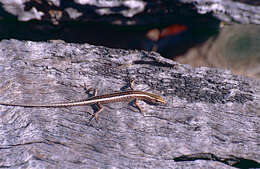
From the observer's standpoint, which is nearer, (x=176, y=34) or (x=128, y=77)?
(x=128, y=77)

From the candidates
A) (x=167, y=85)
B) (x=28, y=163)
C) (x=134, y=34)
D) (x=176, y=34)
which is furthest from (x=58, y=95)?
(x=176, y=34)

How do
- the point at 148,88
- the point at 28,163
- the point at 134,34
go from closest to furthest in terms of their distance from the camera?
the point at 28,163 → the point at 148,88 → the point at 134,34

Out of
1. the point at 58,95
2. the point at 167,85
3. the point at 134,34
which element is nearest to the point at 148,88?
the point at 167,85

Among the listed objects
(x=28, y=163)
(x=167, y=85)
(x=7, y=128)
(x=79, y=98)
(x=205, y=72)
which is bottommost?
(x=28, y=163)

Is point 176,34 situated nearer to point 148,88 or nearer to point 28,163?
point 148,88

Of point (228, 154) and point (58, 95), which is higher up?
point (58, 95)

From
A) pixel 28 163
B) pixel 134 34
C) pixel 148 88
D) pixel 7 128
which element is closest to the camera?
pixel 28 163
